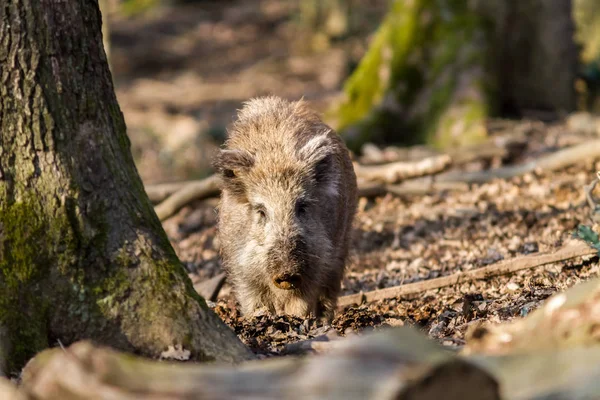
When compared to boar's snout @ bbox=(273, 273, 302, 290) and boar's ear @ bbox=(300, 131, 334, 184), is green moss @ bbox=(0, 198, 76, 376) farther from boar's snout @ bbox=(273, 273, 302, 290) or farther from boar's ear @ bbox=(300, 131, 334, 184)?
boar's ear @ bbox=(300, 131, 334, 184)

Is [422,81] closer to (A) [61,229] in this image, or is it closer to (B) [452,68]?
(B) [452,68]

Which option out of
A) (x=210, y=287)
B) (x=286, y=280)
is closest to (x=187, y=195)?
(x=210, y=287)

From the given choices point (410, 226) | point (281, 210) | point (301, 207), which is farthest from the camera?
point (410, 226)

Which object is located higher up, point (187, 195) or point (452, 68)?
point (452, 68)

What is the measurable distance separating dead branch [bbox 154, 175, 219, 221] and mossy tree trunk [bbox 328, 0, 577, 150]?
2829 mm

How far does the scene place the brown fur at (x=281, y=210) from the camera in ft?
22.3

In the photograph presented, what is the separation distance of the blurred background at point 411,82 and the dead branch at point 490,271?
5.35 m

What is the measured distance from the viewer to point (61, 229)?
471cm

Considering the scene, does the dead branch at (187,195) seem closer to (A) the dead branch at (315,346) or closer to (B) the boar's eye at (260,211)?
(B) the boar's eye at (260,211)

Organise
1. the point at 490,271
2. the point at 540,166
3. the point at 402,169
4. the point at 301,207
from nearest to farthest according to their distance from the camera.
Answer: the point at 490,271
the point at 301,207
the point at 540,166
the point at 402,169

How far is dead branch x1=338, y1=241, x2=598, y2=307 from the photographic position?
6.50 metres

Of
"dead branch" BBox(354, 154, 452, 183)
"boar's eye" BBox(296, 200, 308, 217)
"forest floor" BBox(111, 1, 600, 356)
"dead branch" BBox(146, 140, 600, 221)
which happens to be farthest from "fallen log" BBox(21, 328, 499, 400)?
"dead branch" BBox(354, 154, 452, 183)

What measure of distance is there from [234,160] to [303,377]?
4.18m

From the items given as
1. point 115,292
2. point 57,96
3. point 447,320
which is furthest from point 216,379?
point 447,320
